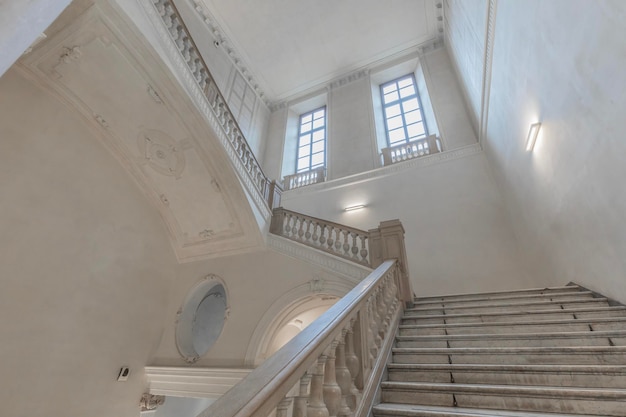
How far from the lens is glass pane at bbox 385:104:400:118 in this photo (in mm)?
8992

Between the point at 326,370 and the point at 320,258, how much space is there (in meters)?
3.32

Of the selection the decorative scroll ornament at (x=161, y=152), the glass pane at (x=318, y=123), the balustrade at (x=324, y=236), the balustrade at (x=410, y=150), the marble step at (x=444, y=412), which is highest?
the glass pane at (x=318, y=123)

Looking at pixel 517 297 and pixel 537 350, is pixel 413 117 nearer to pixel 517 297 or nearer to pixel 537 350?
pixel 517 297

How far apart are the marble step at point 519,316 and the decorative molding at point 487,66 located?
403cm

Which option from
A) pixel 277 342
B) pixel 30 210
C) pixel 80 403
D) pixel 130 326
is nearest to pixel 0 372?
pixel 80 403

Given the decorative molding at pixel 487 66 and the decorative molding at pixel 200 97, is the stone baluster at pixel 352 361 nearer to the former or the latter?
the decorative molding at pixel 200 97

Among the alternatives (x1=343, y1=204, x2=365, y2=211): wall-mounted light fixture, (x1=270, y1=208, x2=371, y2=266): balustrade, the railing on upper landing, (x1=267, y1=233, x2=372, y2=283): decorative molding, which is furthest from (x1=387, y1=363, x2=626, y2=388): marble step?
(x1=343, y1=204, x2=365, y2=211): wall-mounted light fixture

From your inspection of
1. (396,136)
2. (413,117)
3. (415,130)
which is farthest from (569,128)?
(413,117)

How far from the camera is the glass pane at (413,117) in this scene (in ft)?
27.6

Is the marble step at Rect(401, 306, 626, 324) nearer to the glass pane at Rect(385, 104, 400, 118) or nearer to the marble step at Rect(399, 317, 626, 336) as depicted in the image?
the marble step at Rect(399, 317, 626, 336)

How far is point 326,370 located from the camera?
1.40 metres

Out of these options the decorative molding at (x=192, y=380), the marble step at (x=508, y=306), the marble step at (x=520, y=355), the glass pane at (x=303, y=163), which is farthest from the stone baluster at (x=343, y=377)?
the glass pane at (x=303, y=163)

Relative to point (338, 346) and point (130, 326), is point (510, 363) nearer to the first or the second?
point (338, 346)

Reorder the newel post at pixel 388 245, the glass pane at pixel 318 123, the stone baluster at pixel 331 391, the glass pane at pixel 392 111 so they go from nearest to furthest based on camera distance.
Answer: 1. the stone baluster at pixel 331 391
2. the newel post at pixel 388 245
3. the glass pane at pixel 392 111
4. the glass pane at pixel 318 123
